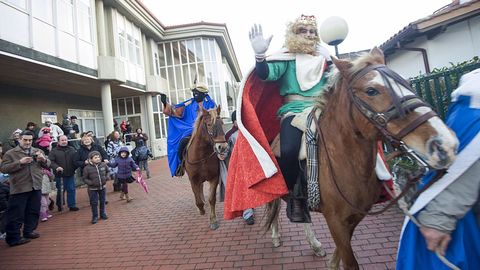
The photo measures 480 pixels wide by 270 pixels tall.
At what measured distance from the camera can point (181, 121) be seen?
6480 mm

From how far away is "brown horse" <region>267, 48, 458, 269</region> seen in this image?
1377 millimetres

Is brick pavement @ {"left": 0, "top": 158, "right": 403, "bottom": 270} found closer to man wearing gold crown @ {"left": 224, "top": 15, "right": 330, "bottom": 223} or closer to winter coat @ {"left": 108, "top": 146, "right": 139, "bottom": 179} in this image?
man wearing gold crown @ {"left": 224, "top": 15, "right": 330, "bottom": 223}

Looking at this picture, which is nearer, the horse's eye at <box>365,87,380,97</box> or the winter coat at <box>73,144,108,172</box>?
the horse's eye at <box>365,87,380,97</box>

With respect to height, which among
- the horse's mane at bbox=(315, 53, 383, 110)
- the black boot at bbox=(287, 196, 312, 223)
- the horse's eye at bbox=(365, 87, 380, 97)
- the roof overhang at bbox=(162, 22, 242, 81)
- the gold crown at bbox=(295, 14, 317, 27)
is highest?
the roof overhang at bbox=(162, 22, 242, 81)

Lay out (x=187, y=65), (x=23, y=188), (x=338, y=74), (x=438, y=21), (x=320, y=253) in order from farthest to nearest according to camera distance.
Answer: (x=187, y=65), (x=438, y=21), (x=23, y=188), (x=320, y=253), (x=338, y=74)

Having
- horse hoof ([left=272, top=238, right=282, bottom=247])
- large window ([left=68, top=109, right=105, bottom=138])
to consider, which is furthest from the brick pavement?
large window ([left=68, top=109, right=105, bottom=138])

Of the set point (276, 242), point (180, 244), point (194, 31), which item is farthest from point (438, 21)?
point (194, 31)

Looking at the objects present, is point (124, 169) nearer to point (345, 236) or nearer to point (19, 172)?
point (19, 172)

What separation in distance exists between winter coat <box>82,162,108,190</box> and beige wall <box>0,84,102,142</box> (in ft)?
26.7

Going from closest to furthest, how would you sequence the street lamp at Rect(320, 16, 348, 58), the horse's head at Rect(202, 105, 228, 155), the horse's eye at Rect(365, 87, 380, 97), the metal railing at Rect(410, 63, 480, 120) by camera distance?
the horse's eye at Rect(365, 87, 380, 97) → the metal railing at Rect(410, 63, 480, 120) → the horse's head at Rect(202, 105, 228, 155) → the street lamp at Rect(320, 16, 348, 58)

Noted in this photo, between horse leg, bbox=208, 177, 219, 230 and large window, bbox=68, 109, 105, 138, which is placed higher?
large window, bbox=68, 109, 105, 138

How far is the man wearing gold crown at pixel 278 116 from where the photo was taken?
2467mm

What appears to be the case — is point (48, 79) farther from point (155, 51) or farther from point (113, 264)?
point (113, 264)

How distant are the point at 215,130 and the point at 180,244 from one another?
1.97m
